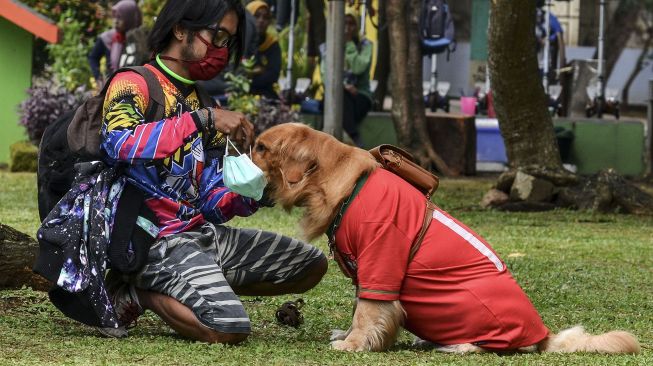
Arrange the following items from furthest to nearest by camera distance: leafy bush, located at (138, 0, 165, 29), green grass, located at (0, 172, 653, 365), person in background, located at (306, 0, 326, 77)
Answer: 1. person in background, located at (306, 0, 326, 77)
2. leafy bush, located at (138, 0, 165, 29)
3. green grass, located at (0, 172, 653, 365)

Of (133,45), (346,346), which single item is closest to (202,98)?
(346,346)

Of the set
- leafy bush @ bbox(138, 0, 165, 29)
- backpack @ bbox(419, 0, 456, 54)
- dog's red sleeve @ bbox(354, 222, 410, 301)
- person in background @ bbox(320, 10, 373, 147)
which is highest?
dog's red sleeve @ bbox(354, 222, 410, 301)

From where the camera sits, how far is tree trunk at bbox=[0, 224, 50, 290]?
23.3 feet

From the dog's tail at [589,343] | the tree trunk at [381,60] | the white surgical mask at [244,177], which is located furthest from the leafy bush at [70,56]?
the dog's tail at [589,343]

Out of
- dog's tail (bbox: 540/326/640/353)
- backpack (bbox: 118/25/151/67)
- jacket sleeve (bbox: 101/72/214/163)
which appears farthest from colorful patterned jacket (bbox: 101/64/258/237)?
backpack (bbox: 118/25/151/67)

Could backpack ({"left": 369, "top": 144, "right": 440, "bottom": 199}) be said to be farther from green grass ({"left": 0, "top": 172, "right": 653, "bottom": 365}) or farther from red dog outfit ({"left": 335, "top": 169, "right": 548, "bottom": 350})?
green grass ({"left": 0, "top": 172, "right": 653, "bottom": 365})

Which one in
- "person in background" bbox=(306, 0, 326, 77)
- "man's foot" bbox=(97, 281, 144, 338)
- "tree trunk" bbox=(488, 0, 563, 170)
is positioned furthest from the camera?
"person in background" bbox=(306, 0, 326, 77)

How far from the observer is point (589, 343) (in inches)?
217

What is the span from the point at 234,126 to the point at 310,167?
361 millimetres

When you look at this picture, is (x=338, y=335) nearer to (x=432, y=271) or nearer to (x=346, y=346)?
(x=346, y=346)

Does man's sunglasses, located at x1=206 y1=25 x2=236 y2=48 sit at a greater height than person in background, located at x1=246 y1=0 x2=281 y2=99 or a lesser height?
greater

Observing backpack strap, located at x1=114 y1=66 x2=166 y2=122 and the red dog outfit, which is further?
backpack strap, located at x1=114 y1=66 x2=166 y2=122

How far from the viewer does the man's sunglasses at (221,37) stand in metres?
5.91

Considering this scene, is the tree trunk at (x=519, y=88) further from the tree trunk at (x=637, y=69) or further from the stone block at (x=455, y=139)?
the tree trunk at (x=637, y=69)
